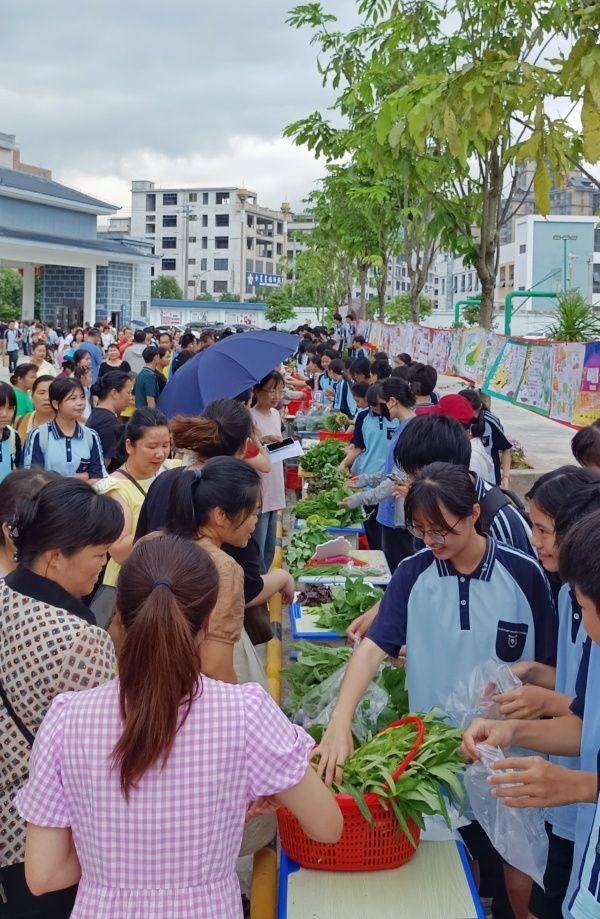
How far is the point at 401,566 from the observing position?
3227 millimetres

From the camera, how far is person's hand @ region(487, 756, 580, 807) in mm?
2123

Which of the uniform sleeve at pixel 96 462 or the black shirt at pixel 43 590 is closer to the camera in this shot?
the black shirt at pixel 43 590

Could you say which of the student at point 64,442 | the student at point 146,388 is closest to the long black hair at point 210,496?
the student at point 64,442

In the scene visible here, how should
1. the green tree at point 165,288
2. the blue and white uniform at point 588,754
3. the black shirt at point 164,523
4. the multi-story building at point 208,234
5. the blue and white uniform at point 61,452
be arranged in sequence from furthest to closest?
the multi-story building at point 208,234 → the green tree at point 165,288 → the blue and white uniform at point 61,452 → the black shirt at point 164,523 → the blue and white uniform at point 588,754

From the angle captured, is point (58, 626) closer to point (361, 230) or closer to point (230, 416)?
point (230, 416)

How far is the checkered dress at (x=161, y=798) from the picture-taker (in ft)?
6.22

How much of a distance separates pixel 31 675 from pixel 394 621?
1266mm

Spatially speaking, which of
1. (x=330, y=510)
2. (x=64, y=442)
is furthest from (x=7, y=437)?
(x=330, y=510)

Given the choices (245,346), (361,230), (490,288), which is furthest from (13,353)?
(245,346)

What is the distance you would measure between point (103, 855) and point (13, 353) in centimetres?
3192

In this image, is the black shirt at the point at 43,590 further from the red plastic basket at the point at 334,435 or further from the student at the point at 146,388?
the red plastic basket at the point at 334,435

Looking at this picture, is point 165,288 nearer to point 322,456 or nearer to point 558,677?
point 322,456

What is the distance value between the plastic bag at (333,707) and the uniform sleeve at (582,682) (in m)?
0.84

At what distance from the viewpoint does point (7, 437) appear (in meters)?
6.64
